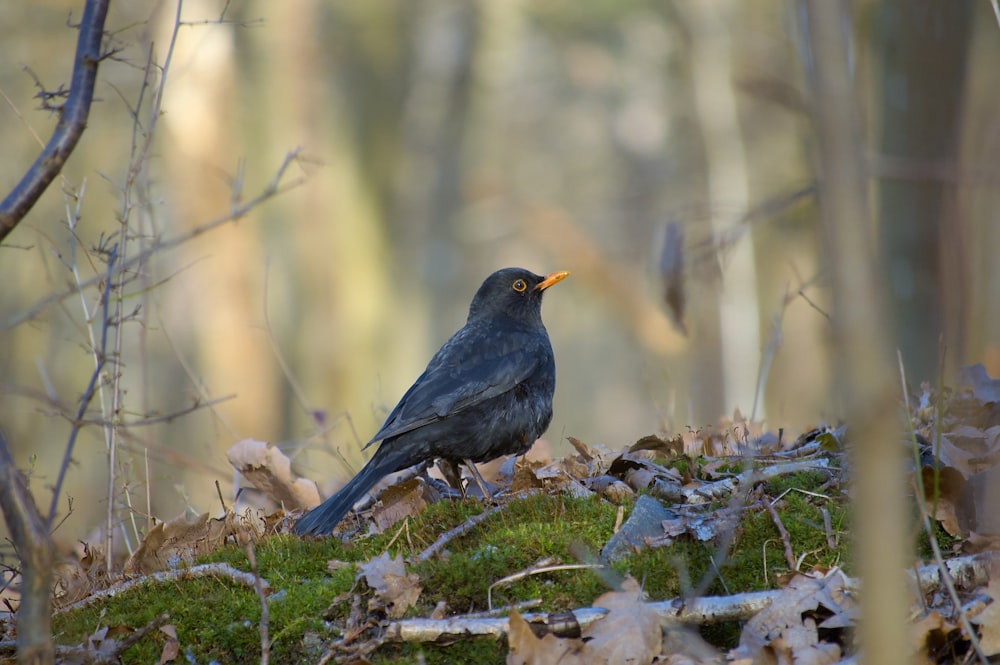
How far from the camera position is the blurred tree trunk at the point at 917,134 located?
271 inches

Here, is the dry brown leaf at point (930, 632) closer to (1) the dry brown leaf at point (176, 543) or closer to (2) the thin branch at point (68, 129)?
(1) the dry brown leaf at point (176, 543)

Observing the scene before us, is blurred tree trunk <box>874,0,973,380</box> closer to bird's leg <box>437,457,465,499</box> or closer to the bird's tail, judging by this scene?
bird's leg <box>437,457,465,499</box>

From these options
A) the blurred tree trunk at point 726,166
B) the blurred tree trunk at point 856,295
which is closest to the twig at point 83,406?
the blurred tree trunk at point 856,295

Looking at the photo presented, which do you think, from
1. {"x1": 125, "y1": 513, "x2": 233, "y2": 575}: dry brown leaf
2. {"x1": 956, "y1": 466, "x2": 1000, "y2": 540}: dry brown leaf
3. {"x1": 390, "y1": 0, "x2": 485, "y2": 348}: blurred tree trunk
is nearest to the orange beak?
{"x1": 125, "y1": 513, "x2": 233, "y2": 575}: dry brown leaf

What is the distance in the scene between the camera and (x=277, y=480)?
195 inches

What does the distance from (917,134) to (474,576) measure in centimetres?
590

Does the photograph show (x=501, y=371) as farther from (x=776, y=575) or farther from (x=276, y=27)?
(x=276, y=27)

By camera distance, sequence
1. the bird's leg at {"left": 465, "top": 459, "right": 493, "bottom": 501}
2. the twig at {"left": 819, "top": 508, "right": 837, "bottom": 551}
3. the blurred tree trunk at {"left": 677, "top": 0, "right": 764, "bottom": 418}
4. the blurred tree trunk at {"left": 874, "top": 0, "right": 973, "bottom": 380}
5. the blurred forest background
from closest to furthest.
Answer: the twig at {"left": 819, "top": 508, "right": 837, "bottom": 551} < the bird's leg at {"left": 465, "top": 459, "right": 493, "bottom": 501} < the blurred tree trunk at {"left": 874, "top": 0, "right": 973, "bottom": 380} < the blurred forest background < the blurred tree trunk at {"left": 677, "top": 0, "right": 764, "bottom": 418}

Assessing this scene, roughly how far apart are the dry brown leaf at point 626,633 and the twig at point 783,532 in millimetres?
564

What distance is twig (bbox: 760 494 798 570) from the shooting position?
9.83 ft

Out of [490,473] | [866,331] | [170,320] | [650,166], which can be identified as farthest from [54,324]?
[866,331]

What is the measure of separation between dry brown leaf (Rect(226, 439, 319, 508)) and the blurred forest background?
0.64 metres

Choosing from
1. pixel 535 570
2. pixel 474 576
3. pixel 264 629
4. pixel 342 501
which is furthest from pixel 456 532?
pixel 264 629

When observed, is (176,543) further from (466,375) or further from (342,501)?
(466,375)
